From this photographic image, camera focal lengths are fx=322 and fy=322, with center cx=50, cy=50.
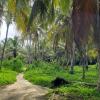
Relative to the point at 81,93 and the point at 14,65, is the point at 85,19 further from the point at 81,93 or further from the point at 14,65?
the point at 14,65

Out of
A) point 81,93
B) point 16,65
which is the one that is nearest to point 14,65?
point 16,65

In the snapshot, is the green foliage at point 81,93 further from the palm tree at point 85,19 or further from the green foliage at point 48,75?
the green foliage at point 48,75

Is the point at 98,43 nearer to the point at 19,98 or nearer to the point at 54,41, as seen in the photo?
the point at 19,98

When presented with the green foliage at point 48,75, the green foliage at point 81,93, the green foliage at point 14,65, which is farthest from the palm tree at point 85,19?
the green foliage at point 14,65

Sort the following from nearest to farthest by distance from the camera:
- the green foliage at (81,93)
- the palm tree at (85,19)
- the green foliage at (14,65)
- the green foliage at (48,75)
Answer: the green foliage at (81,93)
the palm tree at (85,19)
the green foliage at (48,75)
the green foliage at (14,65)

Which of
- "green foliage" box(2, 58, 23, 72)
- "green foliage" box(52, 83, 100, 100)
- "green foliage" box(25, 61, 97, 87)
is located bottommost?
"green foliage" box(52, 83, 100, 100)

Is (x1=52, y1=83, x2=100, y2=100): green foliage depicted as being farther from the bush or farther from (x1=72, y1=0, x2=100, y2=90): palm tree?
the bush

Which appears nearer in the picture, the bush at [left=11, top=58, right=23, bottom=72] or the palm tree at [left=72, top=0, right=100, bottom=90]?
the palm tree at [left=72, top=0, right=100, bottom=90]

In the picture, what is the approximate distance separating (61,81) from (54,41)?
44.1 feet

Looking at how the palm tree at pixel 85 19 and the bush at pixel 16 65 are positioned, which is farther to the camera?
the bush at pixel 16 65

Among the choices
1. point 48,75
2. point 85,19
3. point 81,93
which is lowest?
point 81,93

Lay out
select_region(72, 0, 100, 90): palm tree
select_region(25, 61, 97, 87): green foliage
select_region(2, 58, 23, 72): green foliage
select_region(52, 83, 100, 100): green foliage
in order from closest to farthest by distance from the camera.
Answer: select_region(52, 83, 100, 100): green foliage < select_region(72, 0, 100, 90): palm tree < select_region(25, 61, 97, 87): green foliage < select_region(2, 58, 23, 72): green foliage

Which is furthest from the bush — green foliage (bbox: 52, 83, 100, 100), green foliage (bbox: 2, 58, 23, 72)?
green foliage (bbox: 52, 83, 100, 100)

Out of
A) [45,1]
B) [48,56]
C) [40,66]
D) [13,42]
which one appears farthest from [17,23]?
[48,56]
